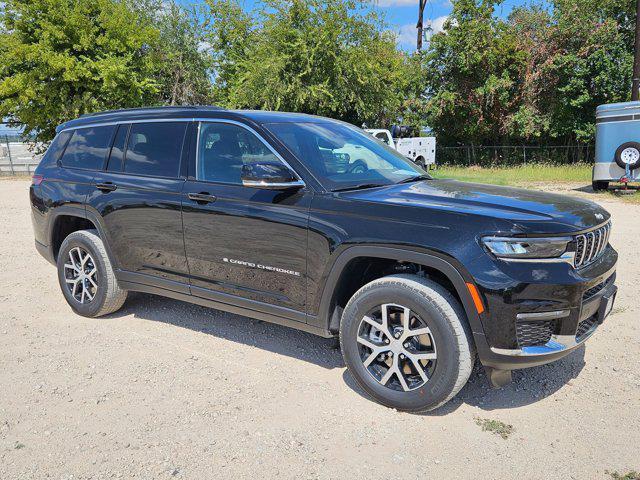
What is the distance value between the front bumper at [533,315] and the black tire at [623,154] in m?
13.2

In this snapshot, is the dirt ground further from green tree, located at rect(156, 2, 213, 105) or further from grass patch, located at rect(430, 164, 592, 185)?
green tree, located at rect(156, 2, 213, 105)

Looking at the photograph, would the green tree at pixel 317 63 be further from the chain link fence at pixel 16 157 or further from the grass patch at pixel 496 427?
the grass patch at pixel 496 427

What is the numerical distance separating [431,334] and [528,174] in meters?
21.3

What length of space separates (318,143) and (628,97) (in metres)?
25.2

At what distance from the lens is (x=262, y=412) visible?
3.59 meters

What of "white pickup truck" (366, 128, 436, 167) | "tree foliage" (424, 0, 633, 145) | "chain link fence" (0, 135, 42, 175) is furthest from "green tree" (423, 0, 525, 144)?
"chain link fence" (0, 135, 42, 175)

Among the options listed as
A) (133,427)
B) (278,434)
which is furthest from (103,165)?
(278,434)

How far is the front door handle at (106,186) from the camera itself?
491 cm

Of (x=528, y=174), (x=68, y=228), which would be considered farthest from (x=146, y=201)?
(x=528, y=174)

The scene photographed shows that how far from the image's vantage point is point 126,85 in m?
27.2

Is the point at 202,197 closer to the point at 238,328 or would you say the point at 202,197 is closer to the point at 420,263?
the point at 238,328

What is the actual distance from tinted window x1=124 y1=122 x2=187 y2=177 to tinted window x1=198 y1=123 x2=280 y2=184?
0.27 metres

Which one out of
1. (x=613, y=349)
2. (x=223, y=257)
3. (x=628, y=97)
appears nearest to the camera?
(x=223, y=257)

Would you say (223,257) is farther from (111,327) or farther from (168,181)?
(111,327)
